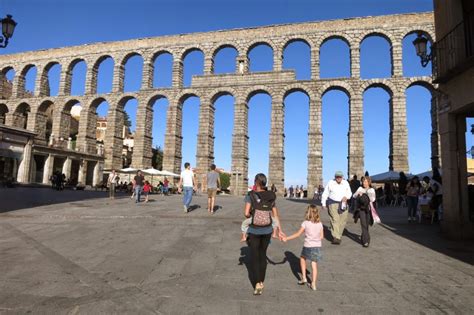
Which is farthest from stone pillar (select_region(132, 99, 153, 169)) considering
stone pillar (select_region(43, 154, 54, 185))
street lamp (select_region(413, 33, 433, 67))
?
street lamp (select_region(413, 33, 433, 67))

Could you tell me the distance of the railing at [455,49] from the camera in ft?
30.0

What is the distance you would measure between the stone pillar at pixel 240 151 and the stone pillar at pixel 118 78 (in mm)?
14843

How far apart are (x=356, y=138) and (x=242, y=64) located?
14328 mm

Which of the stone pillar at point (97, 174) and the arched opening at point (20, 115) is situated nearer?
the stone pillar at point (97, 174)

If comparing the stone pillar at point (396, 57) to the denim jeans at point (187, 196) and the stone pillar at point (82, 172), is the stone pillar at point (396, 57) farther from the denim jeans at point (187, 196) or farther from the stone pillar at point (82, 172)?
the stone pillar at point (82, 172)

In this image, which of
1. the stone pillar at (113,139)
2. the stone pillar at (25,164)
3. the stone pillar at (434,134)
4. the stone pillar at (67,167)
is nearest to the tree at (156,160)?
the stone pillar at (113,139)

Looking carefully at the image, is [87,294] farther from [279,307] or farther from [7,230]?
[7,230]

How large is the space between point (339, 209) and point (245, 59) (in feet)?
97.5

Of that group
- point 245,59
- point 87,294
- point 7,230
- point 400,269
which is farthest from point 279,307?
point 245,59

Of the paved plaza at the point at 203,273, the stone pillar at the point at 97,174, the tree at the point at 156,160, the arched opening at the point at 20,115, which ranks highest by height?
the arched opening at the point at 20,115

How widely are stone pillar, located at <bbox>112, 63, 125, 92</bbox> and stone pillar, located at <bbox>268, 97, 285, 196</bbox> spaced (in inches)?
732

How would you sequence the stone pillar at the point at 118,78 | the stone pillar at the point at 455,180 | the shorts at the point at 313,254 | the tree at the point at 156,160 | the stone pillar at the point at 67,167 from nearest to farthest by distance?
the shorts at the point at 313,254
the stone pillar at the point at 455,180
the stone pillar at the point at 67,167
the stone pillar at the point at 118,78
the tree at the point at 156,160

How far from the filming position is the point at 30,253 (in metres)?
6.65

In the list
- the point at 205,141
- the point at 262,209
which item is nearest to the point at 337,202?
the point at 262,209
